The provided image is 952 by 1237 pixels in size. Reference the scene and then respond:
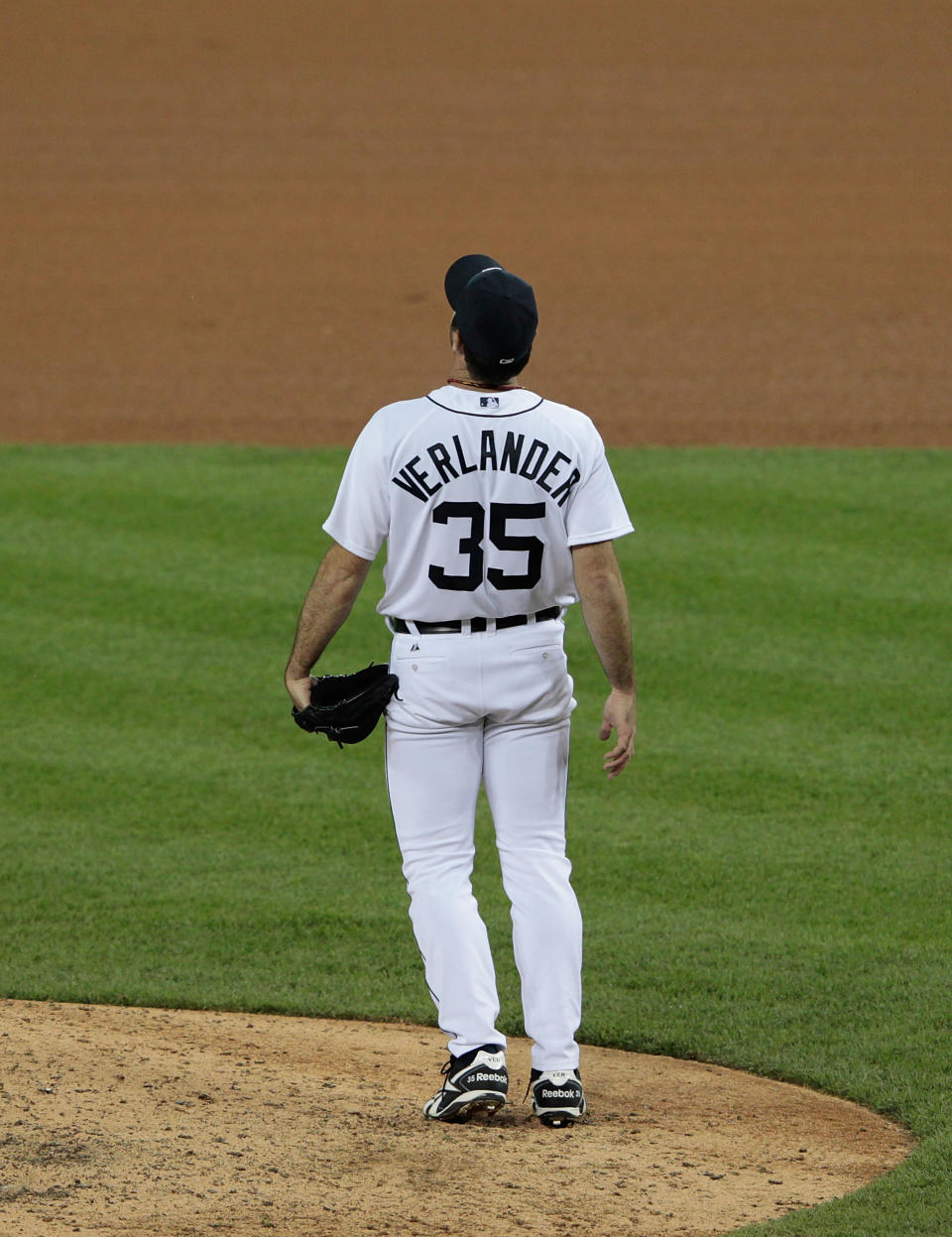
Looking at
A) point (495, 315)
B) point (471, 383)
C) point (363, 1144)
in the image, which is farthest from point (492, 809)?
point (495, 315)

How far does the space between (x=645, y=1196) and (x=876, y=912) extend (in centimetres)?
211

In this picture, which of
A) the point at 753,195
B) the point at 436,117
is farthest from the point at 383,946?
the point at 436,117

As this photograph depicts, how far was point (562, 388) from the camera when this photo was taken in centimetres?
1334

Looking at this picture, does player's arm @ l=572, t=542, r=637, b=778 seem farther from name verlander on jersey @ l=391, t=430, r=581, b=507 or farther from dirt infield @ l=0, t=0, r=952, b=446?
dirt infield @ l=0, t=0, r=952, b=446

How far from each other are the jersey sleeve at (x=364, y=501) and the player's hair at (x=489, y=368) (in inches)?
8.8

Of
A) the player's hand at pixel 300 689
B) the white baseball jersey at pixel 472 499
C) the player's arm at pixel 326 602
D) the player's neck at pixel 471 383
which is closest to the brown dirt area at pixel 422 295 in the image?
the player's hand at pixel 300 689

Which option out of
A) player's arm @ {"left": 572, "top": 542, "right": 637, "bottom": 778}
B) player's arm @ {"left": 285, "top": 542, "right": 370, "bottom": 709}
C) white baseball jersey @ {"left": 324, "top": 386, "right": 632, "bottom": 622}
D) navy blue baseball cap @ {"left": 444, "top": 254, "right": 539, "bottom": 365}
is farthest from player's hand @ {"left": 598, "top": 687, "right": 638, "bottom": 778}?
navy blue baseball cap @ {"left": 444, "top": 254, "right": 539, "bottom": 365}

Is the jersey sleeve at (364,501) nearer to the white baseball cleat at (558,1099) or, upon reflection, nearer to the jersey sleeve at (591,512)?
the jersey sleeve at (591,512)

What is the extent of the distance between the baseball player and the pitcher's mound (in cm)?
19

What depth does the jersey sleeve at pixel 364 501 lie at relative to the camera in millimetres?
3457

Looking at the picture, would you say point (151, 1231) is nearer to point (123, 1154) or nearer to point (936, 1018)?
point (123, 1154)

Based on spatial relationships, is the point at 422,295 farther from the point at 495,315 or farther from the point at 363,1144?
the point at 363,1144

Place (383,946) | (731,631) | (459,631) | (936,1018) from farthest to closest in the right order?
(731,631) < (383,946) < (936,1018) < (459,631)

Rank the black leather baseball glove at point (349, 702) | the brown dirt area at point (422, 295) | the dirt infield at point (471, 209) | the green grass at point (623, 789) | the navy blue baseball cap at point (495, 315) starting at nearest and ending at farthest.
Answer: the brown dirt area at point (422, 295)
the navy blue baseball cap at point (495, 315)
the black leather baseball glove at point (349, 702)
the green grass at point (623, 789)
the dirt infield at point (471, 209)
